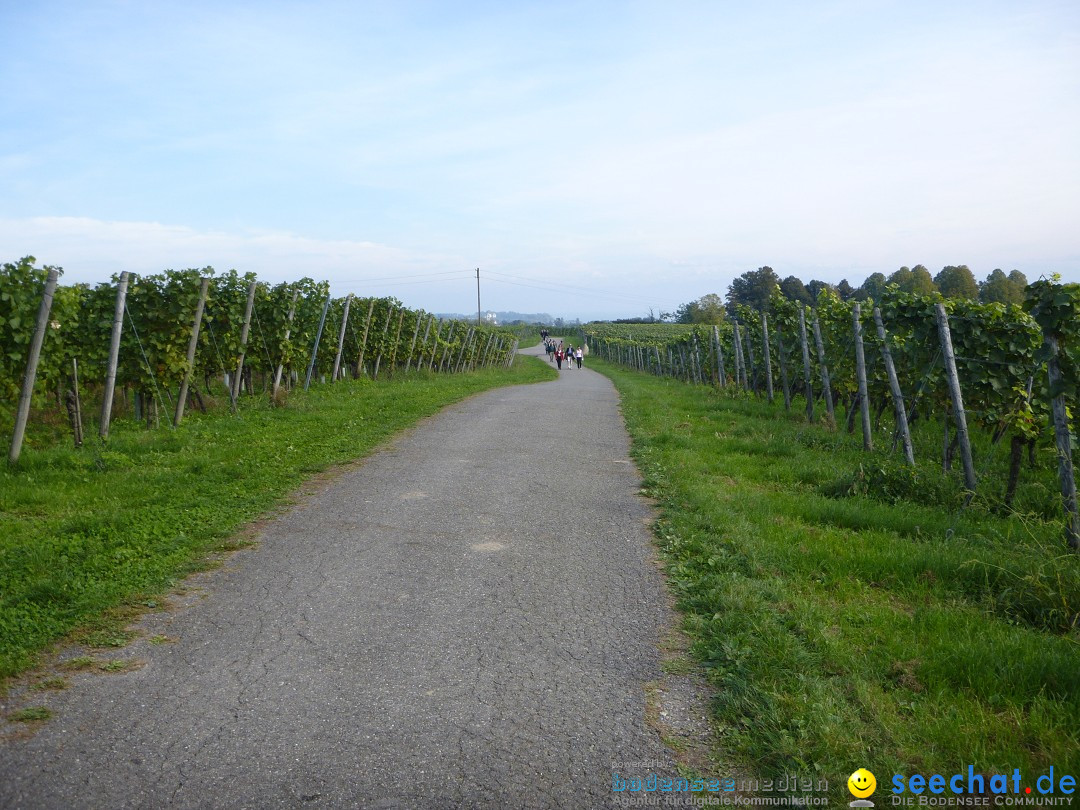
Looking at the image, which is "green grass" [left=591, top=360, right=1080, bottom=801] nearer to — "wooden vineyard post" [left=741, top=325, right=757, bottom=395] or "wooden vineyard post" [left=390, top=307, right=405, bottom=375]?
"wooden vineyard post" [left=741, top=325, right=757, bottom=395]

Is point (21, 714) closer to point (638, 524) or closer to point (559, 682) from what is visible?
point (559, 682)

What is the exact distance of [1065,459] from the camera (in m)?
5.91

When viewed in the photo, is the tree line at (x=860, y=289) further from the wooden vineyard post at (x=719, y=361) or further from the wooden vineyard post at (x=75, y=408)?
the wooden vineyard post at (x=75, y=408)

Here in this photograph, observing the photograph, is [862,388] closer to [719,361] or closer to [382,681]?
[382,681]

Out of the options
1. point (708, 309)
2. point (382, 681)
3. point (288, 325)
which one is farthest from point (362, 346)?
point (708, 309)

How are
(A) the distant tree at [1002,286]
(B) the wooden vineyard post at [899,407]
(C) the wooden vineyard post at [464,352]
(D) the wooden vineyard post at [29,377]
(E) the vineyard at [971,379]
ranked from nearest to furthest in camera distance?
(E) the vineyard at [971,379] < (D) the wooden vineyard post at [29,377] < (B) the wooden vineyard post at [899,407] < (A) the distant tree at [1002,286] < (C) the wooden vineyard post at [464,352]

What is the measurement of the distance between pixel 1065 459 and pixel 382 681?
17.6 feet

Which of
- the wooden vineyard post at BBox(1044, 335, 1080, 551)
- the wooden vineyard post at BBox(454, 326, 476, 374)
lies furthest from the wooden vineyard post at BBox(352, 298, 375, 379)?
the wooden vineyard post at BBox(1044, 335, 1080, 551)

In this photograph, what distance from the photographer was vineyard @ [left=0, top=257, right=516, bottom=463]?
357 inches

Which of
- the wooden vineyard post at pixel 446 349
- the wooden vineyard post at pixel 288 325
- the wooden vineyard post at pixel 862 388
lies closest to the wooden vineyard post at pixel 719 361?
the wooden vineyard post at pixel 862 388

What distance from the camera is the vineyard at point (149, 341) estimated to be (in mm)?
9078

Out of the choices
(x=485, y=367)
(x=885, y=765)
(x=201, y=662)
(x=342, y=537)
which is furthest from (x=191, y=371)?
(x=485, y=367)

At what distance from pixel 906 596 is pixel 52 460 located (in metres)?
8.53

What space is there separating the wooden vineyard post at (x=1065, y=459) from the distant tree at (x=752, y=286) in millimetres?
84006
